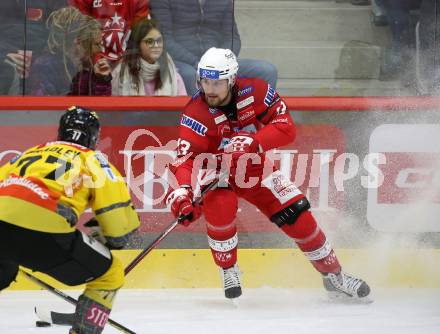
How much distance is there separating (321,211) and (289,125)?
88 centimetres

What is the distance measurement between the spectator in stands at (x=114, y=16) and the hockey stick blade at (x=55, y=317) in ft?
5.63

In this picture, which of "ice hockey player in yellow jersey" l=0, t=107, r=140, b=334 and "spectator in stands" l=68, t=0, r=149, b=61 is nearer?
"ice hockey player in yellow jersey" l=0, t=107, r=140, b=334

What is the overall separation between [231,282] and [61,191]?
1.78 m

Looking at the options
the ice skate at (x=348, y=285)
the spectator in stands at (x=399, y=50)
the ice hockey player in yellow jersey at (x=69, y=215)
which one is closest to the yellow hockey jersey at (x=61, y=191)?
the ice hockey player in yellow jersey at (x=69, y=215)

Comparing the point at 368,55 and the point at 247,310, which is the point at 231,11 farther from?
the point at 247,310

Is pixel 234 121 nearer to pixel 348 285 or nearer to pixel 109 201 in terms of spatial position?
pixel 348 285

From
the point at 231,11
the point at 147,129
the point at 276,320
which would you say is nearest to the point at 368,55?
the point at 231,11

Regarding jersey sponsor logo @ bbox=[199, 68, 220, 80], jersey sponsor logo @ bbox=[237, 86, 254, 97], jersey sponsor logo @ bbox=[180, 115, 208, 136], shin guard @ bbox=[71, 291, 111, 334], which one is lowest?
shin guard @ bbox=[71, 291, 111, 334]

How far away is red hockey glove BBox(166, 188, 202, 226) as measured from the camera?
18.1 feet

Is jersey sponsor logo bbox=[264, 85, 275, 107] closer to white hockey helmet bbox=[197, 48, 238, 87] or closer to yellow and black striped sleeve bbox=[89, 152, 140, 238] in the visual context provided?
white hockey helmet bbox=[197, 48, 238, 87]

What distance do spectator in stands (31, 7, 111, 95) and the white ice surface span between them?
1.14 meters

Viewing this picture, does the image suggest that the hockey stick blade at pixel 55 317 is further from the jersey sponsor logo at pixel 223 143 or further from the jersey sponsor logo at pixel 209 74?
the jersey sponsor logo at pixel 209 74

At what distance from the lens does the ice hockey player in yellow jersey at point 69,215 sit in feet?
13.9

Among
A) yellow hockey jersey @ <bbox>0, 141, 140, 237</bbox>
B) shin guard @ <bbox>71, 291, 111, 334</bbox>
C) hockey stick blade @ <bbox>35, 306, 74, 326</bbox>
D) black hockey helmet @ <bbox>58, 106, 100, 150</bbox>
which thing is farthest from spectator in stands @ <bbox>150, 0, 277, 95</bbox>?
shin guard @ <bbox>71, 291, 111, 334</bbox>
